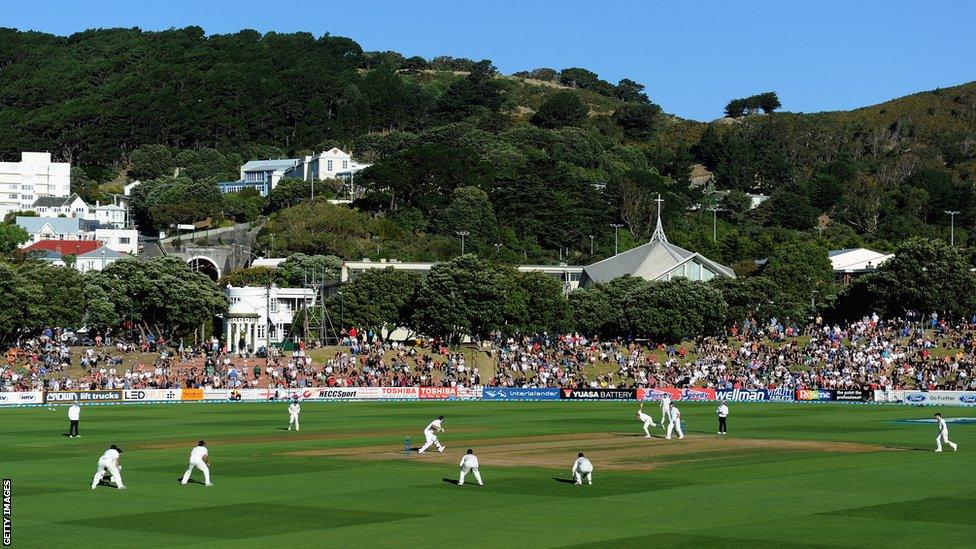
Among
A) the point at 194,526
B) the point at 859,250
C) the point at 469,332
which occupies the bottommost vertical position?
the point at 194,526

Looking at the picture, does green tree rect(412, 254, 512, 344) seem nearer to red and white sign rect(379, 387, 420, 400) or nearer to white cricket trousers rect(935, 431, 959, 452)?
red and white sign rect(379, 387, 420, 400)

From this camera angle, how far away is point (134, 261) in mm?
116438

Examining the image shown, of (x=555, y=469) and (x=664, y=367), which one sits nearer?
(x=555, y=469)

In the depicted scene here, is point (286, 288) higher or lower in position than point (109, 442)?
higher

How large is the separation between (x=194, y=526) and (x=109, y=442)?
2445cm

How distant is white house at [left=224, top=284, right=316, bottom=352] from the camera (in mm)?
117250

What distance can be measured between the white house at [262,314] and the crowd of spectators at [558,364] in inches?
458

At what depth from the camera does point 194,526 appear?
1248 inches

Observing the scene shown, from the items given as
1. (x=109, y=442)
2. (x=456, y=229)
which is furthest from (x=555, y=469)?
(x=456, y=229)

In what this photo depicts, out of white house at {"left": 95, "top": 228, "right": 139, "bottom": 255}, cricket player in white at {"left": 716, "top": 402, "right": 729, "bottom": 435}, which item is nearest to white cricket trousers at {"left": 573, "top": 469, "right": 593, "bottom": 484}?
cricket player in white at {"left": 716, "top": 402, "right": 729, "bottom": 435}

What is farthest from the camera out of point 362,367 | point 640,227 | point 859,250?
point 640,227

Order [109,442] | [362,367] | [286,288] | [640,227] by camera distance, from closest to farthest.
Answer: [109,442] → [362,367] → [286,288] → [640,227]

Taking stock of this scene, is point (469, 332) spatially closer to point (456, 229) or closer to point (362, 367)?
point (362, 367)

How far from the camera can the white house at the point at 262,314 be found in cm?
11725
